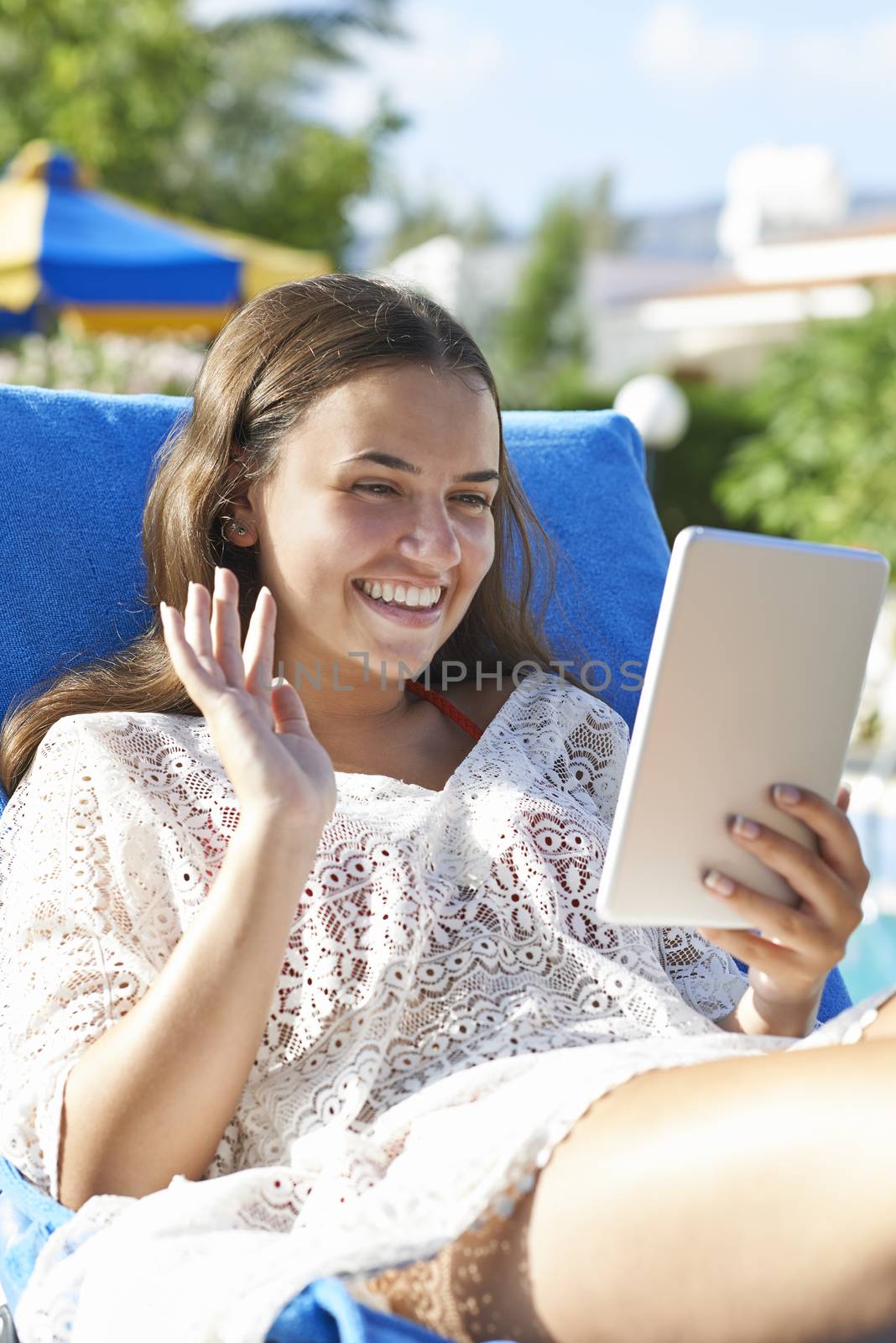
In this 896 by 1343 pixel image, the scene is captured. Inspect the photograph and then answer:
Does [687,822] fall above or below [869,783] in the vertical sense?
above

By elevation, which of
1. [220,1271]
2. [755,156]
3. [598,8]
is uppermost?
[598,8]

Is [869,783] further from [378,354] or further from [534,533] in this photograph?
[378,354]

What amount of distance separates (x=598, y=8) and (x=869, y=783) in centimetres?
8817

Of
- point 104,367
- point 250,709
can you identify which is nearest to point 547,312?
point 104,367

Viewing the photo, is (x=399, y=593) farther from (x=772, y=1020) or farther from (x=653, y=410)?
(x=653, y=410)

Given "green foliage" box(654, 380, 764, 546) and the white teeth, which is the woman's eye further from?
"green foliage" box(654, 380, 764, 546)

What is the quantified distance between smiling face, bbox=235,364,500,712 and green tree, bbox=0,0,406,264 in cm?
1516

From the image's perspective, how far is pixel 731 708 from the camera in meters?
1.59

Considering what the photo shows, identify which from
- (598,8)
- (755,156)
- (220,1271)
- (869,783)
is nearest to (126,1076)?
(220,1271)

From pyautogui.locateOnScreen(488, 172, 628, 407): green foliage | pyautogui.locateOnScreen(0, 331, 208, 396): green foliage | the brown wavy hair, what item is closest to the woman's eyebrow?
the brown wavy hair

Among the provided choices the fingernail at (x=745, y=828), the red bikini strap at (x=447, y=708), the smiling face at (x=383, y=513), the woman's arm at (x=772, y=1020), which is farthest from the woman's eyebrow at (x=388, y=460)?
the woman's arm at (x=772, y=1020)

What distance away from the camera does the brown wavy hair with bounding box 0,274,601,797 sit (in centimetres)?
217

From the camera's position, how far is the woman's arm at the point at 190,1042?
162 centimetres

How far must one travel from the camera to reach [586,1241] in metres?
1.38
